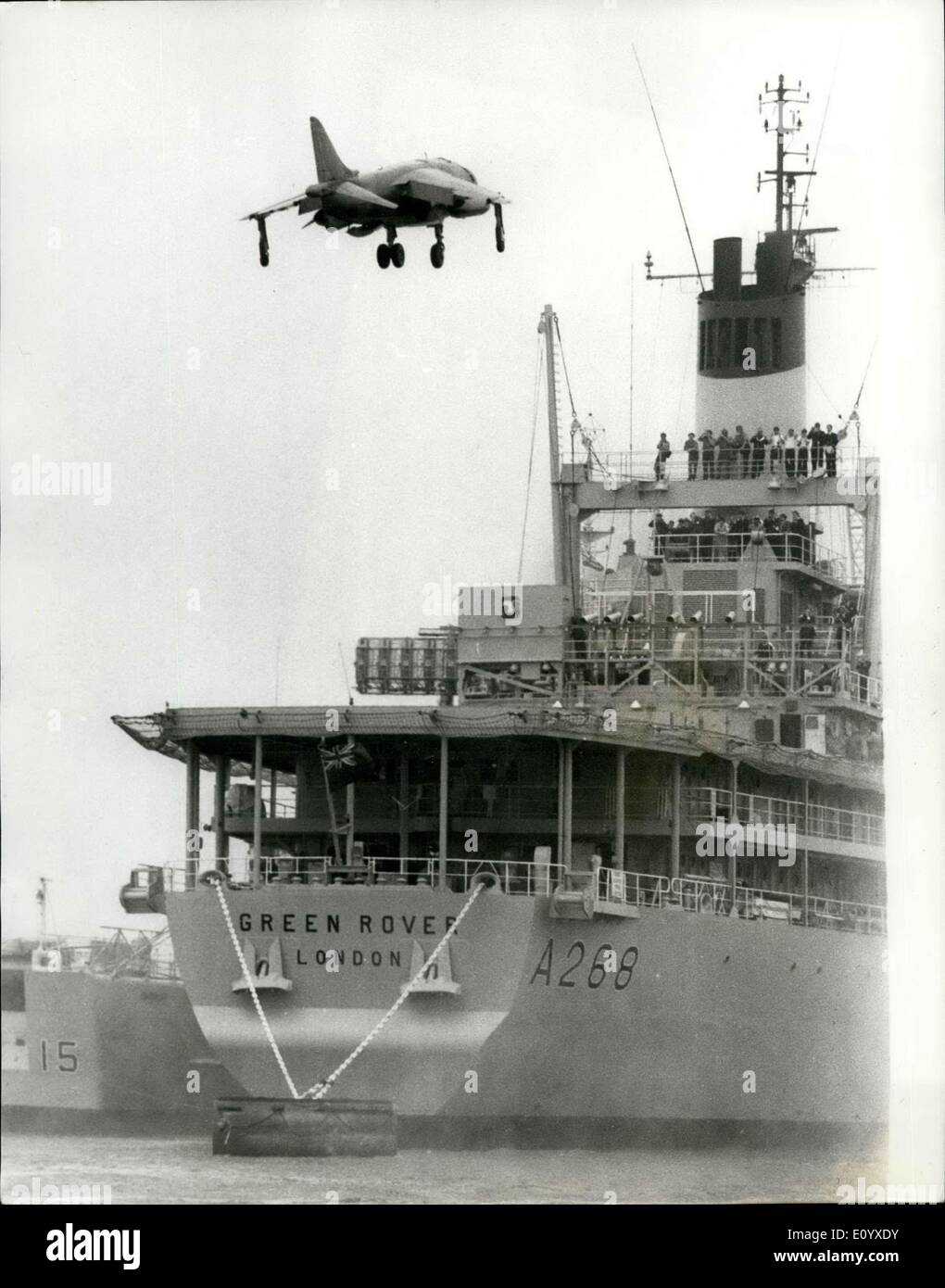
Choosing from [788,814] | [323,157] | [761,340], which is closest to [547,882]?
[788,814]

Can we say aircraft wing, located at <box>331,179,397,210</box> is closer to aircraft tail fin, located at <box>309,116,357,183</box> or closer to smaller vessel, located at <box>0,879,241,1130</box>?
aircraft tail fin, located at <box>309,116,357,183</box>

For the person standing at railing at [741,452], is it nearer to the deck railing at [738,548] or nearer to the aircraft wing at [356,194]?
the deck railing at [738,548]

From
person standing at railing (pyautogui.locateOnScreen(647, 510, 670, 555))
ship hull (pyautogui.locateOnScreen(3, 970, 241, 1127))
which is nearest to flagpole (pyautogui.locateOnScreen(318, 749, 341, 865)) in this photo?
ship hull (pyautogui.locateOnScreen(3, 970, 241, 1127))

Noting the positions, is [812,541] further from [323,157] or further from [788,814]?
[323,157]
